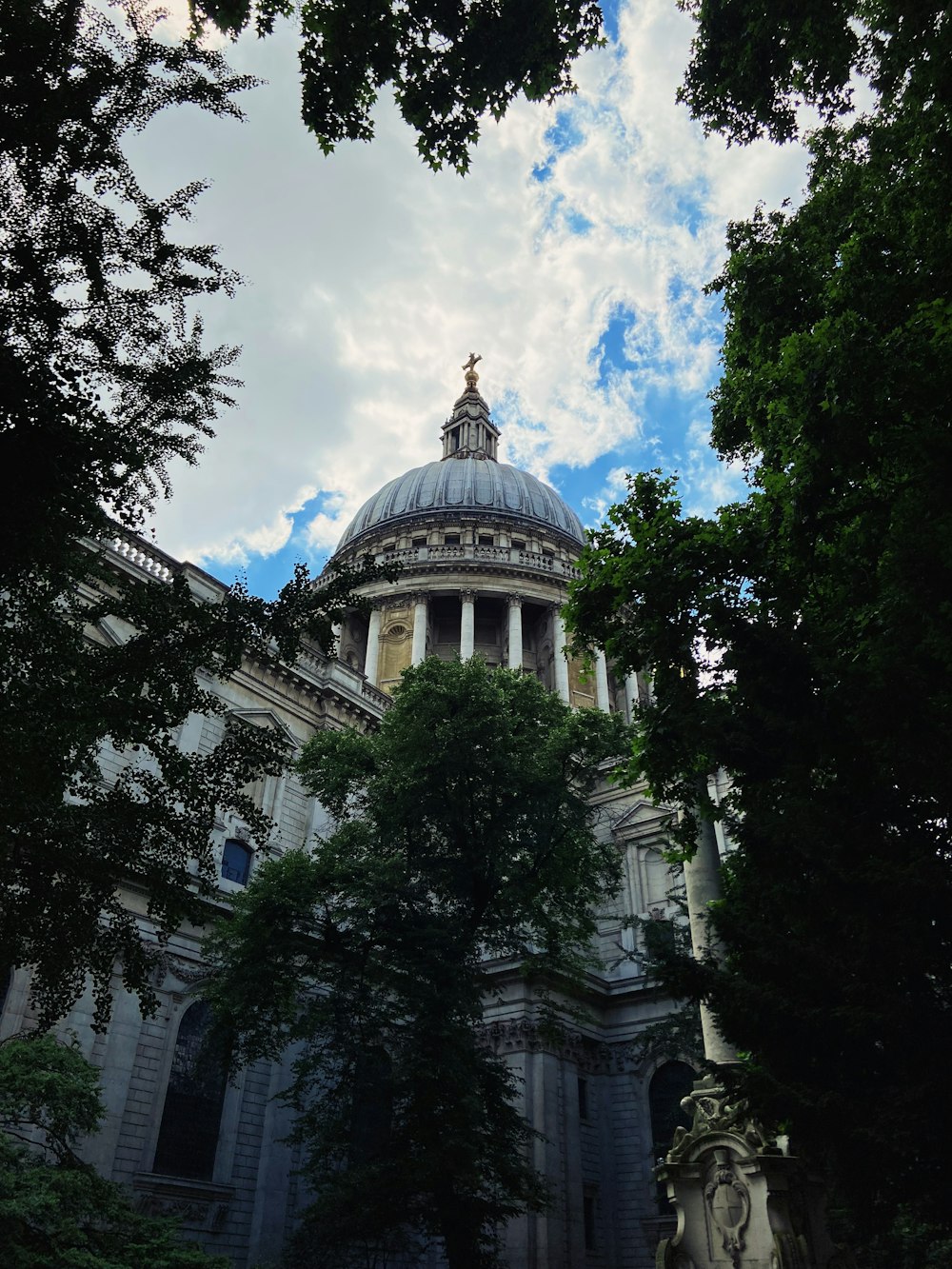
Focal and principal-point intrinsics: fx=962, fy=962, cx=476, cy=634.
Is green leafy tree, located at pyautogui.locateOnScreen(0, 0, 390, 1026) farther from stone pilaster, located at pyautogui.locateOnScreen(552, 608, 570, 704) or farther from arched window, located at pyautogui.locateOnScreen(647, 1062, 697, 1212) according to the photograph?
stone pilaster, located at pyautogui.locateOnScreen(552, 608, 570, 704)

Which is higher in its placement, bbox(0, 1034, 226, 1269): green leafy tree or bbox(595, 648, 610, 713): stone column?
bbox(595, 648, 610, 713): stone column

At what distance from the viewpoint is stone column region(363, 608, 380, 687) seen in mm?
48906

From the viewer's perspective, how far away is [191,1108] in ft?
76.0

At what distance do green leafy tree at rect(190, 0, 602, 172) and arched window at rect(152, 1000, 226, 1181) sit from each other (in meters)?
19.6

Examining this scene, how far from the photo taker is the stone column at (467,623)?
4869cm

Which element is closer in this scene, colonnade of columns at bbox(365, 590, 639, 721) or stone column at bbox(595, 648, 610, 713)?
colonnade of columns at bbox(365, 590, 639, 721)

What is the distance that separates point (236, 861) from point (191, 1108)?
21.0 ft

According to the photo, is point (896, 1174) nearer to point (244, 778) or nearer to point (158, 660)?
point (244, 778)

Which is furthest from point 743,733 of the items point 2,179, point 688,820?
point 2,179

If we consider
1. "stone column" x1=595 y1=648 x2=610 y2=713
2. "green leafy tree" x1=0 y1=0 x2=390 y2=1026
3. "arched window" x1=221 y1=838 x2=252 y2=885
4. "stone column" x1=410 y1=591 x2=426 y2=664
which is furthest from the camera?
"stone column" x1=595 y1=648 x2=610 y2=713

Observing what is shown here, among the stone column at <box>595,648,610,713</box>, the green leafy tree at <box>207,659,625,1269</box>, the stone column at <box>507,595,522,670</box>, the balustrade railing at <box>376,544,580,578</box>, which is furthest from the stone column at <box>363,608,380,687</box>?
the green leafy tree at <box>207,659,625,1269</box>

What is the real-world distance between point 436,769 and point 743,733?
929 cm

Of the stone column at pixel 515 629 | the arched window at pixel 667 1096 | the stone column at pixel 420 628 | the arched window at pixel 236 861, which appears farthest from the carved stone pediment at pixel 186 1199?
the stone column at pixel 515 629

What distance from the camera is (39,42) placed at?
29.6 feet
